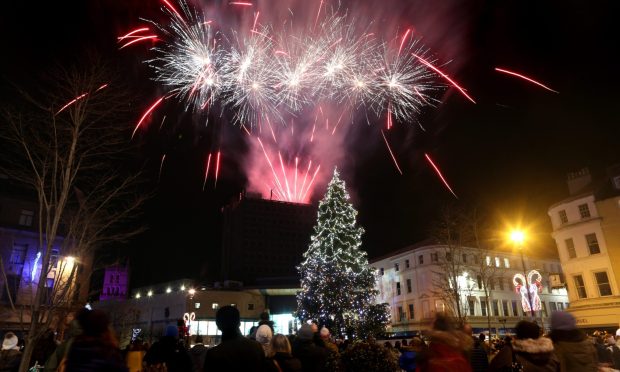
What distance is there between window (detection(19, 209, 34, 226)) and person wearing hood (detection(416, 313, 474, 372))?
50.3 metres

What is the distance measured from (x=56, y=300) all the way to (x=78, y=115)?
19.9 ft

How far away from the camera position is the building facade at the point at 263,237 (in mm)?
128125

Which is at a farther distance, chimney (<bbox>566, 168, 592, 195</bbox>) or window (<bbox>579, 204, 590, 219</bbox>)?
chimney (<bbox>566, 168, 592, 195</bbox>)

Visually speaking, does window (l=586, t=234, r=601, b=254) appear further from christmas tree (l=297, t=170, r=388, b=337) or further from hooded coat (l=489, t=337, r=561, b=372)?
hooded coat (l=489, t=337, r=561, b=372)

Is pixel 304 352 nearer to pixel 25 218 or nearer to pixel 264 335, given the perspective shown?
pixel 264 335

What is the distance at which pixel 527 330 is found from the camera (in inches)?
219

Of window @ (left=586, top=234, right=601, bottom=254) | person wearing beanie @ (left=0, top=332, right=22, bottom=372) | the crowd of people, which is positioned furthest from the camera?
window @ (left=586, top=234, right=601, bottom=254)

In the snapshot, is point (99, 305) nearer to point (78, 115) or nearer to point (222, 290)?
point (222, 290)

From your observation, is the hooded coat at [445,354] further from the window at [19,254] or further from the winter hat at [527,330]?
the window at [19,254]

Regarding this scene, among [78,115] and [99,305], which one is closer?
[78,115]

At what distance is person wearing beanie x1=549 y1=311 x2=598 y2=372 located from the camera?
5574 mm

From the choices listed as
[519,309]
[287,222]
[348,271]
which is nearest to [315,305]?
[348,271]

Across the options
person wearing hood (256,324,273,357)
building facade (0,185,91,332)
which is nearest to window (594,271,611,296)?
person wearing hood (256,324,273,357)

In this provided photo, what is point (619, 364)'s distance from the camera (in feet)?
39.1
